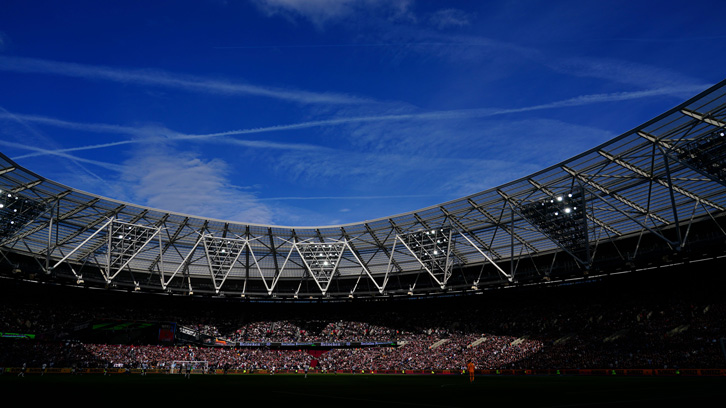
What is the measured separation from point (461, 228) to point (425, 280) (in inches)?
729

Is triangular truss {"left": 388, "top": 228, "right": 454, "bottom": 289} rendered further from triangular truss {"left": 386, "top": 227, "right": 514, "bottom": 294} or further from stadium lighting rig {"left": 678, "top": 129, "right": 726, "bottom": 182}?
stadium lighting rig {"left": 678, "top": 129, "right": 726, "bottom": 182}

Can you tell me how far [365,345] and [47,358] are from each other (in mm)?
41327

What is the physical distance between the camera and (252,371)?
6197 cm

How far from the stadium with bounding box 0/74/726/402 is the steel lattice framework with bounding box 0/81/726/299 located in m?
0.21

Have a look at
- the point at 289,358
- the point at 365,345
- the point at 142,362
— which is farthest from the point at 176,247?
the point at 365,345

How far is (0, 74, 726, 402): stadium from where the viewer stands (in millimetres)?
38688

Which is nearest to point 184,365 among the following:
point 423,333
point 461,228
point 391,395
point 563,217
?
point 423,333

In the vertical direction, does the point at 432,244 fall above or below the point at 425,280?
above

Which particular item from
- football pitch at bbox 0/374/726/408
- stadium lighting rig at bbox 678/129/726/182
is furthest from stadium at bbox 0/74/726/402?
football pitch at bbox 0/374/726/408

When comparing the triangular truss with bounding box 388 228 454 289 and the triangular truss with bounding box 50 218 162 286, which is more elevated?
the triangular truss with bounding box 50 218 162 286

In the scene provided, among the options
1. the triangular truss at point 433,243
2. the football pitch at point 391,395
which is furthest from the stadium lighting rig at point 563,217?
the football pitch at point 391,395

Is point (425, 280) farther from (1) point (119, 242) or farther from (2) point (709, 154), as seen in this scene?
(2) point (709, 154)

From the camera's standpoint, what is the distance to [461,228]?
53656 mm

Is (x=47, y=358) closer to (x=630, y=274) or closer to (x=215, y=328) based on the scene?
(x=215, y=328)
